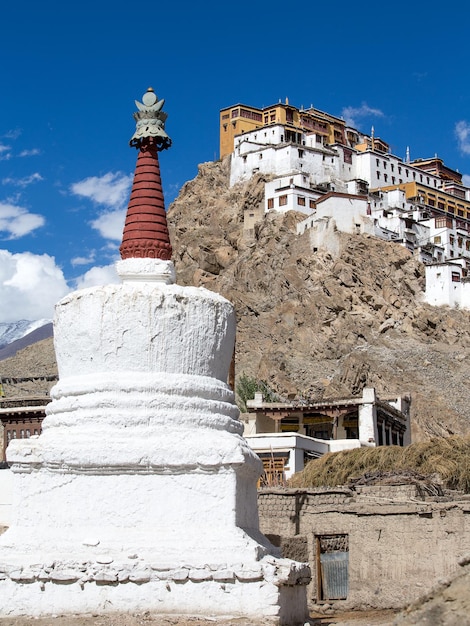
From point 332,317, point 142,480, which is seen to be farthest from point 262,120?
point 142,480

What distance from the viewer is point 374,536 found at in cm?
1661

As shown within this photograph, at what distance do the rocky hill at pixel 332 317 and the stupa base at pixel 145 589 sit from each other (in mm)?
42098

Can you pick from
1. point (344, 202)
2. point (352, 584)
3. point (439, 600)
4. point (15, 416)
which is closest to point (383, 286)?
point (344, 202)

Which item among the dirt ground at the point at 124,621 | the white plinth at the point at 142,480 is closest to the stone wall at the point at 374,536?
the white plinth at the point at 142,480

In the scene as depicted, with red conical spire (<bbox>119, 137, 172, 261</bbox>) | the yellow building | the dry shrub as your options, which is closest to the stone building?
the dry shrub

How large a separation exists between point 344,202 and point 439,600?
65269mm

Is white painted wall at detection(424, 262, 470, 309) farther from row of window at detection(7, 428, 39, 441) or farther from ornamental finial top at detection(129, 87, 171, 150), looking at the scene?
ornamental finial top at detection(129, 87, 171, 150)

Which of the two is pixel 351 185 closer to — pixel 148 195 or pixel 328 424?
pixel 328 424

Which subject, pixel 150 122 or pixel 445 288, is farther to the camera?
pixel 445 288

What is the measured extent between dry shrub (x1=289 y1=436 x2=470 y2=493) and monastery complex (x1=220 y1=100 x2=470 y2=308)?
4417 centimetres

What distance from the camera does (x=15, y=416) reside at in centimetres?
3816

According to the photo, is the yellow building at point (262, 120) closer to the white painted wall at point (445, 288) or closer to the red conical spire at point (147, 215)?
the white painted wall at point (445, 288)

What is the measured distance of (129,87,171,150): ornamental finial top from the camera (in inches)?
545

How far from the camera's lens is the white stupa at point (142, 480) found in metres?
10.7
